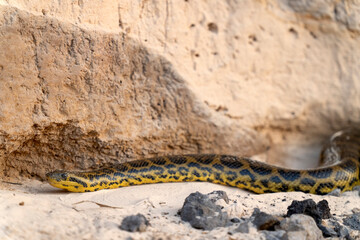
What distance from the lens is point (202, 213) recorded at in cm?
442

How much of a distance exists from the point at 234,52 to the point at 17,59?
3.49 metres

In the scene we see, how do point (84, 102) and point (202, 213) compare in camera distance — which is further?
point (84, 102)

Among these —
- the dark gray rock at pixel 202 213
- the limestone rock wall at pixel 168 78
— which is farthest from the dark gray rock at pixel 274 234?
the limestone rock wall at pixel 168 78

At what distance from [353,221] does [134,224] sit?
2549mm

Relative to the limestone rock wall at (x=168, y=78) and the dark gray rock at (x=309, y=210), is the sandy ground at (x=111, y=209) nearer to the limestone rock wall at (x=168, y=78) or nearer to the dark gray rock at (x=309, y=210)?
the dark gray rock at (x=309, y=210)

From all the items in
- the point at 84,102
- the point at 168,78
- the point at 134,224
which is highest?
the point at 168,78

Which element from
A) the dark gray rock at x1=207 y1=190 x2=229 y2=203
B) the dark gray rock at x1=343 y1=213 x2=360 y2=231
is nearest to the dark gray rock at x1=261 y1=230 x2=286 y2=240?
the dark gray rock at x1=207 y1=190 x2=229 y2=203

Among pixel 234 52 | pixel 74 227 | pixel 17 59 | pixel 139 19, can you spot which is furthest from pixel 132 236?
pixel 234 52

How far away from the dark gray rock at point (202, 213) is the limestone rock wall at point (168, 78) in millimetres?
1898

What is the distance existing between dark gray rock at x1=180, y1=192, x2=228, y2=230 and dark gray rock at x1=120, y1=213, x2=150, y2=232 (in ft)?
1.66

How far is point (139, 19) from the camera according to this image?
6.13 m

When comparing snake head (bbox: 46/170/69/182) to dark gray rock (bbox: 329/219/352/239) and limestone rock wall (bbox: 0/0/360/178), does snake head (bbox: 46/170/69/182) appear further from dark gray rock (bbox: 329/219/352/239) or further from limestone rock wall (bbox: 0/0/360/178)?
dark gray rock (bbox: 329/219/352/239)

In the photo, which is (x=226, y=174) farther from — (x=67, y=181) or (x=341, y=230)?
(x=67, y=181)

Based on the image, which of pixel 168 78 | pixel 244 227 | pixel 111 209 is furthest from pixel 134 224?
pixel 168 78
